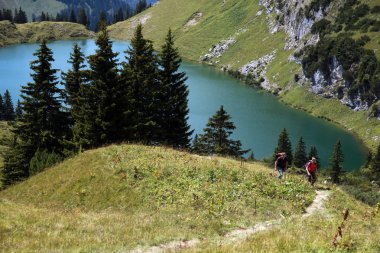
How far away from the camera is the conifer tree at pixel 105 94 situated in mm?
40406

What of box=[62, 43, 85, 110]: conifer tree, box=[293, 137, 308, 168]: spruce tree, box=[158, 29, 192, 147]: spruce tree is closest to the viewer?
box=[62, 43, 85, 110]: conifer tree

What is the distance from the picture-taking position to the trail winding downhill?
497 inches

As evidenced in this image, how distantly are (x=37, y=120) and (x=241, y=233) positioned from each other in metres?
40.8

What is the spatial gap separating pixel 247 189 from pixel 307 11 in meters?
178

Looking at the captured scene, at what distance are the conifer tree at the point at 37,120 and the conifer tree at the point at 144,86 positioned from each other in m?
9.73

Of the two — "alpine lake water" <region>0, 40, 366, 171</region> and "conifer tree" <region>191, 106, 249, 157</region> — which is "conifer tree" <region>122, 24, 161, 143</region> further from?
"alpine lake water" <region>0, 40, 366, 171</region>

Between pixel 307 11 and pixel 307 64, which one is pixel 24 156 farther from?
pixel 307 11

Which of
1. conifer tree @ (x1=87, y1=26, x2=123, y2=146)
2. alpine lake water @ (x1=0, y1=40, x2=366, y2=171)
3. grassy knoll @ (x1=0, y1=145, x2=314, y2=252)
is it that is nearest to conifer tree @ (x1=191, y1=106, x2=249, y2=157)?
conifer tree @ (x1=87, y1=26, x2=123, y2=146)

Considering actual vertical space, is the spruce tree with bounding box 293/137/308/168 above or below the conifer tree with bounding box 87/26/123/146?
below

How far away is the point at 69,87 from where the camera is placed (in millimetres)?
52438

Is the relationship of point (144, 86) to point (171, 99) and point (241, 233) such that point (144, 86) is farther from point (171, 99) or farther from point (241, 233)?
point (241, 233)

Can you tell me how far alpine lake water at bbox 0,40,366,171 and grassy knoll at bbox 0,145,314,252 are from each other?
78.8 m

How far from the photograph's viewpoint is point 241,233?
1523cm

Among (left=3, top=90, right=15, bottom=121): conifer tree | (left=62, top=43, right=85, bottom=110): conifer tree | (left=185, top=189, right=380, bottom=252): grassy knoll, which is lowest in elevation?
(left=185, top=189, right=380, bottom=252): grassy knoll
